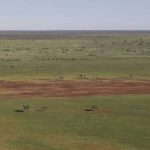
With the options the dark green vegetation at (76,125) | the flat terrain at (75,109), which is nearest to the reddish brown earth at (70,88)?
the flat terrain at (75,109)

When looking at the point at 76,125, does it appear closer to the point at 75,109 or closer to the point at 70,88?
the point at 75,109

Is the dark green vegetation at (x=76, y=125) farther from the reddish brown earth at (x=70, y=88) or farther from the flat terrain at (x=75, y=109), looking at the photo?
the reddish brown earth at (x=70, y=88)

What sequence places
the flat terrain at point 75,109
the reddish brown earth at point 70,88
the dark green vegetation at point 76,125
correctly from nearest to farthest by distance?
the dark green vegetation at point 76,125
the flat terrain at point 75,109
the reddish brown earth at point 70,88

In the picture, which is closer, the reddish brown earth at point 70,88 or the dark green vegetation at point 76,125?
the dark green vegetation at point 76,125

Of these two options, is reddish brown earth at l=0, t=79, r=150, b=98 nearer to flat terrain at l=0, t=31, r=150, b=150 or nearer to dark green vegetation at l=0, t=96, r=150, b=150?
flat terrain at l=0, t=31, r=150, b=150

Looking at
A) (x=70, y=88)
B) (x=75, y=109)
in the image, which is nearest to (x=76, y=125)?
(x=75, y=109)

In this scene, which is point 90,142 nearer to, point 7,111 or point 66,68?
point 7,111
